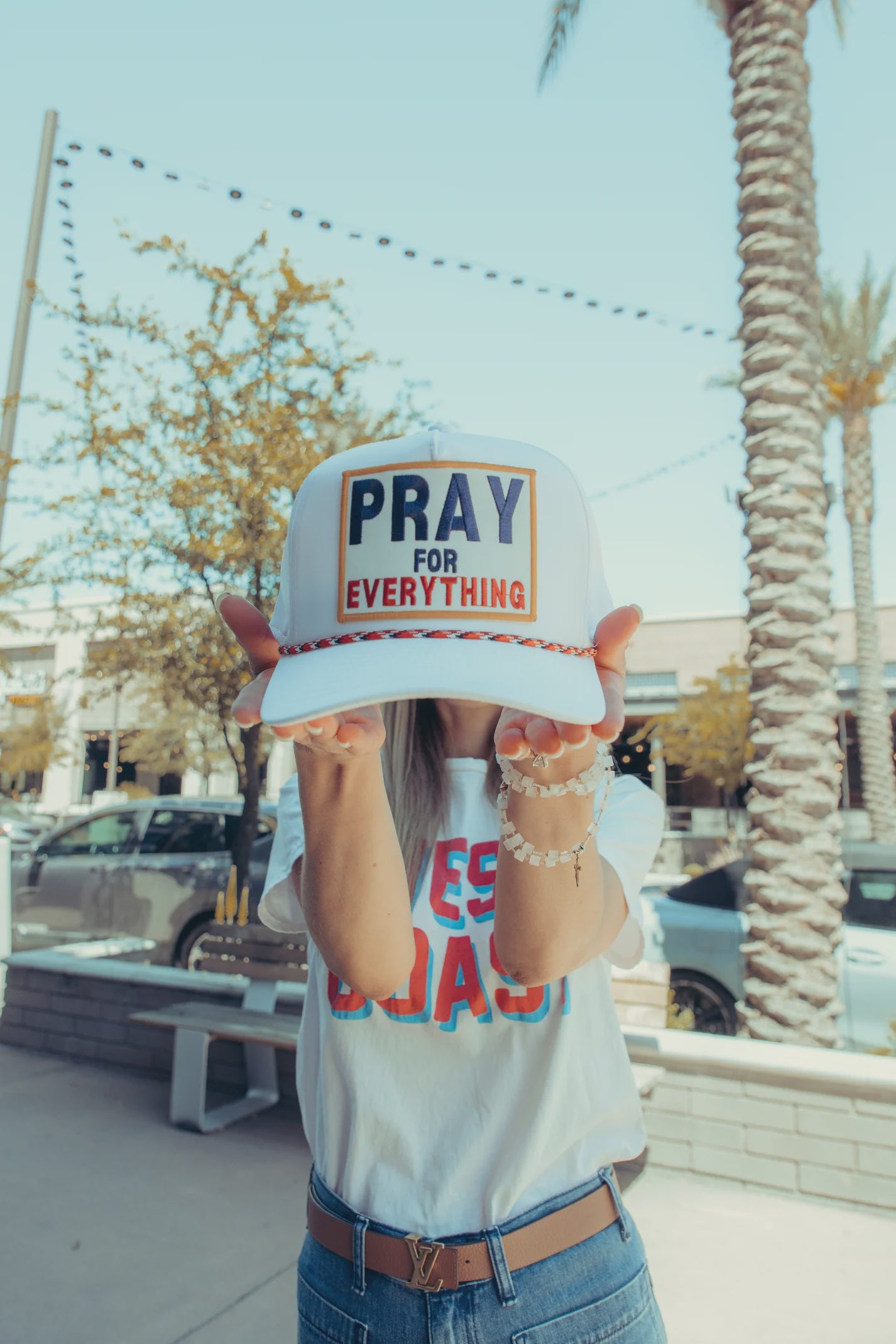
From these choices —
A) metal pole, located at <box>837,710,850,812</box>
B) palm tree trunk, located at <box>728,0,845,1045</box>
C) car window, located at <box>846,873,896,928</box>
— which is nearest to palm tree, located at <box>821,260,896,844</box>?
metal pole, located at <box>837,710,850,812</box>

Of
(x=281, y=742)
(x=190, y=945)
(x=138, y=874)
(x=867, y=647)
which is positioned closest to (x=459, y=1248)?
(x=190, y=945)

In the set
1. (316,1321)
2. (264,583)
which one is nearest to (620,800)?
(316,1321)

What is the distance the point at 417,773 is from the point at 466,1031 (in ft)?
1.13

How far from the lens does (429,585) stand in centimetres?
104

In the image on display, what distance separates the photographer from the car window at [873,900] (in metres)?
5.77

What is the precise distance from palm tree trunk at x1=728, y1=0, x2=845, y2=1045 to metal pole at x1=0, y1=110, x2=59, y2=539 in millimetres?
5343

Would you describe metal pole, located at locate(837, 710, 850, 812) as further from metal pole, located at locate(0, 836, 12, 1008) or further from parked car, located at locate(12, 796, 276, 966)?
metal pole, located at locate(0, 836, 12, 1008)

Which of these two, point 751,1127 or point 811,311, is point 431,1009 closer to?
point 751,1127

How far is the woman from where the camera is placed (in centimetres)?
104

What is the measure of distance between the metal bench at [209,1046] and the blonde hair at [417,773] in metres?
3.15

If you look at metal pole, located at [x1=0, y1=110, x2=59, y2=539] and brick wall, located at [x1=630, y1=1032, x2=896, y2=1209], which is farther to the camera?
metal pole, located at [x1=0, y1=110, x2=59, y2=539]

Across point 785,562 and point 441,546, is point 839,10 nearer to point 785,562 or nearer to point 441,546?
point 785,562

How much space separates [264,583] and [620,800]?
23.1 feet

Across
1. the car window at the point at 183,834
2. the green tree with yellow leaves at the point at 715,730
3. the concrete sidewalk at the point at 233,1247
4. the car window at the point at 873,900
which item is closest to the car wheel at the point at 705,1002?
the car window at the point at 873,900
